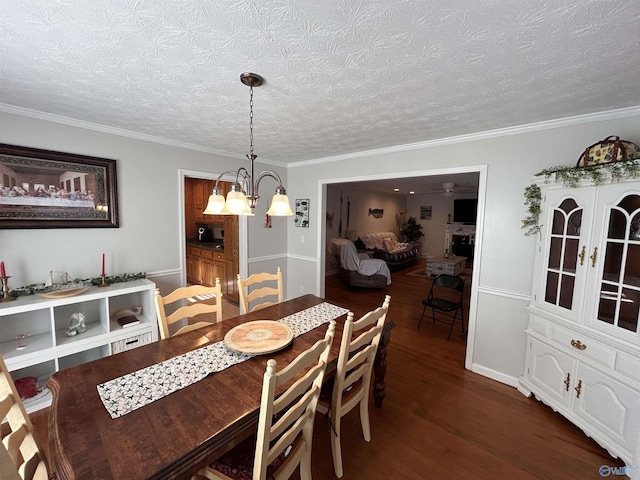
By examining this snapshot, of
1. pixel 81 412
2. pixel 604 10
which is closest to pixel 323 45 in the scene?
pixel 604 10

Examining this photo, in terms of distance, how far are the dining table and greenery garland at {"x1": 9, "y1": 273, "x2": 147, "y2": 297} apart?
1366 mm

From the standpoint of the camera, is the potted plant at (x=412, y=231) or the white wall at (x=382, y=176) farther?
the potted plant at (x=412, y=231)

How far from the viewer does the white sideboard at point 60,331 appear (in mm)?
1991

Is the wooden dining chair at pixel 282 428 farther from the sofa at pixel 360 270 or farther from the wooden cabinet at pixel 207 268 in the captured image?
the sofa at pixel 360 270

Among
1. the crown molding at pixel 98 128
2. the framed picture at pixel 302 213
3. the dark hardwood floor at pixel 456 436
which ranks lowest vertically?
the dark hardwood floor at pixel 456 436

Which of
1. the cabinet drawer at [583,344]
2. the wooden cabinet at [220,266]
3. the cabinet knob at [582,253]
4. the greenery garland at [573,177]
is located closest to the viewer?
the greenery garland at [573,177]

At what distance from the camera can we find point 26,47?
127cm

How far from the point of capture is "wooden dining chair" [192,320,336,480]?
3.18 ft

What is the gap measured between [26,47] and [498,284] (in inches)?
144

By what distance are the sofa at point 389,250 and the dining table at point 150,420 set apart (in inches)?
227

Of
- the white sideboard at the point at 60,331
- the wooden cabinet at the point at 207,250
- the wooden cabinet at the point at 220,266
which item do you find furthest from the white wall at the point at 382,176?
the wooden cabinet at the point at 220,266

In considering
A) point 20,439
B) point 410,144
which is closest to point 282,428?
point 20,439

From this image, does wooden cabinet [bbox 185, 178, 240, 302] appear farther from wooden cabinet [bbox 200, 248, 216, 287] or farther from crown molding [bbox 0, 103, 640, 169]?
crown molding [bbox 0, 103, 640, 169]

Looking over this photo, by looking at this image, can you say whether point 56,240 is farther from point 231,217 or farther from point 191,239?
point 191,239
